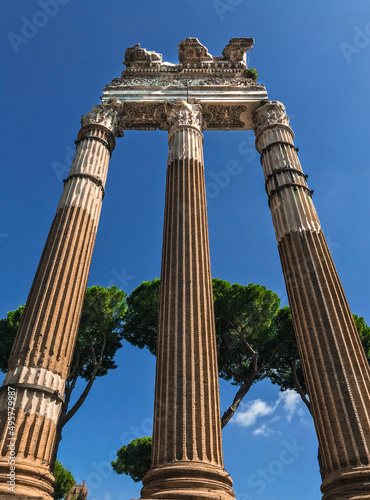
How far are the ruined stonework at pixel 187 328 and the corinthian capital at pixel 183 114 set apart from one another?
0.06m

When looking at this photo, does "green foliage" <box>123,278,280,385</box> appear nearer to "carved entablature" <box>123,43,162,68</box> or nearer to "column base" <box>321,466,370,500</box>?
"carved entablature" <box>123,43,162,68</box>

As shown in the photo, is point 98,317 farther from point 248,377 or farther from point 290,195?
point 290,195

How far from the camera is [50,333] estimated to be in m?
8.71

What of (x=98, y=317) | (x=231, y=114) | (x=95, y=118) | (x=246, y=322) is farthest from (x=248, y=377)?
(x=95, y=118)

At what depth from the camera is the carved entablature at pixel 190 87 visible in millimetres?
16109

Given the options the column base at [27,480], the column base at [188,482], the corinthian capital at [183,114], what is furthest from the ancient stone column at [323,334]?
the column base at [27,480]

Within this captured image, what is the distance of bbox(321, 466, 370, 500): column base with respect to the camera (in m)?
6.57

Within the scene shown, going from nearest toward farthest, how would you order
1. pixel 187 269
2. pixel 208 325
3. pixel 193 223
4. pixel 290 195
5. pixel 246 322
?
1. pixel 208 325
2. pixel 187 269
3. pixel 193 223
4. pixel 290 195
5. pixel 246 322

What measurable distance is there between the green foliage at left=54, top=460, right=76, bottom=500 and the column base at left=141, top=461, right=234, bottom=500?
23.2 metres

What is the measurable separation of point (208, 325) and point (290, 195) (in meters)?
5.39

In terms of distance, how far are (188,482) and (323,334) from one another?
464 centimetres

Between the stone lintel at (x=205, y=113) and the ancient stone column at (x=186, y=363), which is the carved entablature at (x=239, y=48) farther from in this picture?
the ancient stone column at (x=186, y=363)

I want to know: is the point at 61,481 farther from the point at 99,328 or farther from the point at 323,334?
the point at 323,334

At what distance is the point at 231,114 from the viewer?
16.4m
